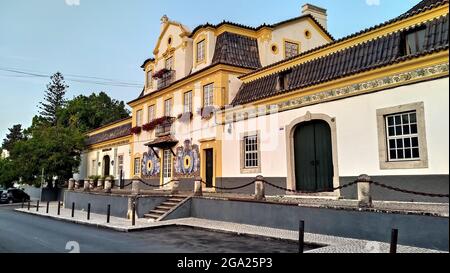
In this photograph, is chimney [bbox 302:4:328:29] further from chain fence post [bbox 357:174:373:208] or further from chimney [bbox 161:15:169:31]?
chain fence post [bbox 357:174:373:208]

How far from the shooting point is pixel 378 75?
11.8 m

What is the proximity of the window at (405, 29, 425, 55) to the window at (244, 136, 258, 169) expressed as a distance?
7.32m

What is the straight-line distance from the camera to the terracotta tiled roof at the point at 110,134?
99.7 feet

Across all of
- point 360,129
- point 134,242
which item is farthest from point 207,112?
point 134,242

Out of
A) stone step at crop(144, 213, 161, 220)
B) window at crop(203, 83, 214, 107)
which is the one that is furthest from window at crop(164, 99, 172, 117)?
stone step at crop(144, 213, 161, 220)

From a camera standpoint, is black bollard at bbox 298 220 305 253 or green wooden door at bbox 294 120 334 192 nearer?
black bollard at bbox 298 220 305 253

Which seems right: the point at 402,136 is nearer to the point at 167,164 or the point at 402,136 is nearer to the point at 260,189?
the point at 260,189

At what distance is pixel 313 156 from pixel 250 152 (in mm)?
3489

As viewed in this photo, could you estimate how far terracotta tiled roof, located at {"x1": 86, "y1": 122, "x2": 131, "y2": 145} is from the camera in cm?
3038

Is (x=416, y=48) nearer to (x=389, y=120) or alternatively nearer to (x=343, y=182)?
(x=389, y=120)

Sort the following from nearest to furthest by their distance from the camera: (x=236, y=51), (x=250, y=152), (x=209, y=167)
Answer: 1. (x=250, y=152)
2. (x=209, y=167)
3. (x=236, y=51)

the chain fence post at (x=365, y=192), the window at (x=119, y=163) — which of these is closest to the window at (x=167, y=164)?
the window at (x=119, y=163)

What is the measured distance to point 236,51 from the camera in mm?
19812
